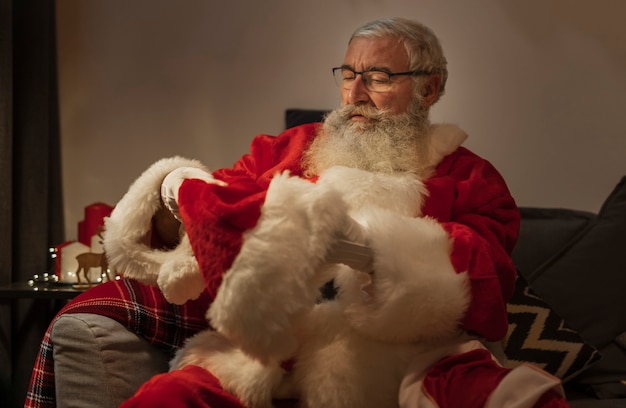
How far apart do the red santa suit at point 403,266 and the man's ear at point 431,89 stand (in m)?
0.23

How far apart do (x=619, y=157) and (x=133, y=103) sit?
5.45 feet

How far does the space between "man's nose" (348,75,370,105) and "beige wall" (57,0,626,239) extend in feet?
2.83

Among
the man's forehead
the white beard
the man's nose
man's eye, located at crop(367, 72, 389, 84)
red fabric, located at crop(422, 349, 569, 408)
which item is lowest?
red fabric, located at crop(422, 349, 569, 408)

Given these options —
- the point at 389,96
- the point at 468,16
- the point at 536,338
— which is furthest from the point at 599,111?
the point at 389,96

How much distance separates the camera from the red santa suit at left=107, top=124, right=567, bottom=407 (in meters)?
1.19

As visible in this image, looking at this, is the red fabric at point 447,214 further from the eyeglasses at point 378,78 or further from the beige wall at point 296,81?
the beige wall at point 296,81

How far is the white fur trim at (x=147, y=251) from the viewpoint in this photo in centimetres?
143

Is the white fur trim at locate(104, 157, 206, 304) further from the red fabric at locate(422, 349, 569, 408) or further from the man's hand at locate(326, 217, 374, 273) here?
the red fabric at locate(422, 349, 569, 408)

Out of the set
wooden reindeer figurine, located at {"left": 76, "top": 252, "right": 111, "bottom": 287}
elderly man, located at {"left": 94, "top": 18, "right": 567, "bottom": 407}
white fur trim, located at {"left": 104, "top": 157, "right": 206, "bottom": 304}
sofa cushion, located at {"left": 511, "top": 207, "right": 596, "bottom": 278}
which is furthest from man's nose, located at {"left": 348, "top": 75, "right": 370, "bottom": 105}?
wooden reindeer figurine, located at {"left": 76, "top": 252, "right": 111, "bottom": 287}

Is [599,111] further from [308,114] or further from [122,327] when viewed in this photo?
[122,327]

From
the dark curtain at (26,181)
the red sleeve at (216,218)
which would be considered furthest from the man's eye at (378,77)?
the dark curtain at (26,181)

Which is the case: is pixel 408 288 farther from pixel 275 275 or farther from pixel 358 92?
pixel 358 92

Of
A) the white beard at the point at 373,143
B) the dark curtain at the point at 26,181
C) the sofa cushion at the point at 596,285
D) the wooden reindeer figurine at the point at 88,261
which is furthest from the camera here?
the dark curtain at the point at 26,181

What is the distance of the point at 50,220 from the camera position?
258cm
